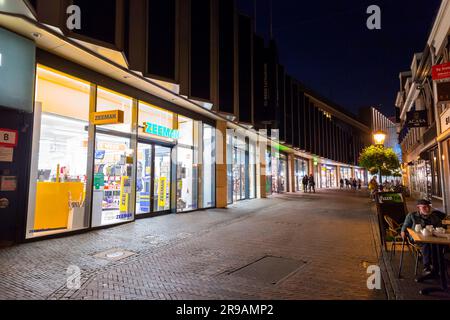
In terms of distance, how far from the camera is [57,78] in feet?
26.2

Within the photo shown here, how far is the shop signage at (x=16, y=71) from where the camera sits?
20.9 feet

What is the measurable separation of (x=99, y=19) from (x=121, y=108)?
3.45 metres

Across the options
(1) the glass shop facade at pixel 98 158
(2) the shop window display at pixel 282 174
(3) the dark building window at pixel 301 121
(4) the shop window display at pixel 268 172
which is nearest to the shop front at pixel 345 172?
(2) the shop window display at pixel 282 174

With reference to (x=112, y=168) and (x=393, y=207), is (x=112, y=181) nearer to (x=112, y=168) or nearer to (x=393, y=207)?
(x=112, y=168)

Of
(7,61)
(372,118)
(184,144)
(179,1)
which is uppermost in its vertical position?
(372,118)

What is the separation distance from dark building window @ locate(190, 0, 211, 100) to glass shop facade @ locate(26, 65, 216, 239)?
1675 millimetres

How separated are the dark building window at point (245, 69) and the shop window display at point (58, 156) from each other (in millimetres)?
8429

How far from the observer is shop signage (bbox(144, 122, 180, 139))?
1100cm

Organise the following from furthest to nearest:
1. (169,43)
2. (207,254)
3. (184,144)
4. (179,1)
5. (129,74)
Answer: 1. (184,144)
2. (179,1)
3. (169,43)
4. (129,74)
5. (207,254)

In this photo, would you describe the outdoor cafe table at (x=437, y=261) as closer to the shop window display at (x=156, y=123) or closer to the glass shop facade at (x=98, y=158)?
the glass shop facade at (x=98, y=158)

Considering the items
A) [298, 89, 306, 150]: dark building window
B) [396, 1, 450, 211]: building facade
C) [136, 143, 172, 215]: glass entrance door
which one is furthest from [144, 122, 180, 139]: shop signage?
[298, 89, 306, 150]: dark building window
